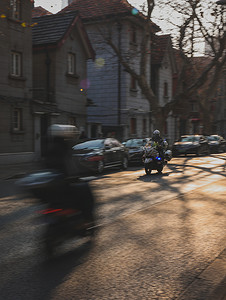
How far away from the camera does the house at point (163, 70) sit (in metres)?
39.9

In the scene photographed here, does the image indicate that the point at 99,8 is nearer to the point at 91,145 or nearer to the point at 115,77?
the point at 115,77

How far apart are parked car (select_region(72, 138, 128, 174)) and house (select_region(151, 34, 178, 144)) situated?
2189 centimetres

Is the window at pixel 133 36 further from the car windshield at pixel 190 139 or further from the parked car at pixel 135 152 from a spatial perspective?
the parked car at pixel 135 152

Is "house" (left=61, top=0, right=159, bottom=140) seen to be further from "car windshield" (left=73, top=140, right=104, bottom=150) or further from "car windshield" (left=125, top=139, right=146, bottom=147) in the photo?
"car windshield" (left=73, top=140, right=104, bottom=150)

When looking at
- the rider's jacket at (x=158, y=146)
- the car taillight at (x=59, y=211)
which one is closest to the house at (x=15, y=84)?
the rider's jacket at (x=158, y=146)

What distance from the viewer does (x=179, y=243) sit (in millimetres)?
5773

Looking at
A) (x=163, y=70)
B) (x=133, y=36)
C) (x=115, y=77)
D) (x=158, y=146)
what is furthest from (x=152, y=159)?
(x=163, y=70)

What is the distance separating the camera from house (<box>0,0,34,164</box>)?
2178cm

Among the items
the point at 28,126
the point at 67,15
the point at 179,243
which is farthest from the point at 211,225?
the point at 67,15

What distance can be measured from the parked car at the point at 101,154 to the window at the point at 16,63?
7.95m

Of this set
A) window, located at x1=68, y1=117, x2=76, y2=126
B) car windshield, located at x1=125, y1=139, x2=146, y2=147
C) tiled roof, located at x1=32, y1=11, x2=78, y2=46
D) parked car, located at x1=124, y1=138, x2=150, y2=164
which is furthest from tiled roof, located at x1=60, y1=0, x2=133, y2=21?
parked car, located at x1=124, y1=138, x2=150, y2=164

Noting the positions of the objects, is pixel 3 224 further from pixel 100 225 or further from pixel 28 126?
pixel 28 126

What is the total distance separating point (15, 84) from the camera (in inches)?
895

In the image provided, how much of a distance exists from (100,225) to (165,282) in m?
2.83
